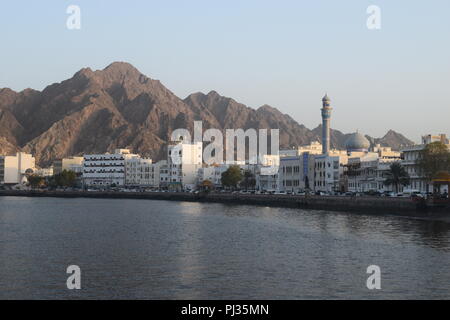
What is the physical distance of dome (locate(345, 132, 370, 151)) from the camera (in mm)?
188875

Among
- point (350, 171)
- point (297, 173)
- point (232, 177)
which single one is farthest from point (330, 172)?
point (232, 177)

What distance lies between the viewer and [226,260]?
2029 inches

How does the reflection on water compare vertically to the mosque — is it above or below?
below

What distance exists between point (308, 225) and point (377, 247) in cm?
2757

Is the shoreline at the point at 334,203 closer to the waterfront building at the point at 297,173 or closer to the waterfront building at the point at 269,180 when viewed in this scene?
the waterfront building at the point at 297,173

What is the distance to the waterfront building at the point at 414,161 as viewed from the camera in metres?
129

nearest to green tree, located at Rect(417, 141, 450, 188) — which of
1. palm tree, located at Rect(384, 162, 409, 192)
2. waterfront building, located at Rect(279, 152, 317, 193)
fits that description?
palm tree, located at Rect(384, 162, 409, 192)

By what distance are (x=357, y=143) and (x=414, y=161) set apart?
5763 cm

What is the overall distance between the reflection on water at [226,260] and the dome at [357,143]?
10409 centimetres

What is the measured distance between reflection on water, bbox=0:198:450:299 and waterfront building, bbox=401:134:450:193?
44.6 metres

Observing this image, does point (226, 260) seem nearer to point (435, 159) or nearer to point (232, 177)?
point (435, 159)

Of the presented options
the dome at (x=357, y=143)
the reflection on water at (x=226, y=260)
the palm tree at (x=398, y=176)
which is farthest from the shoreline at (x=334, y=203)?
the dome at (x=357, y=143)
